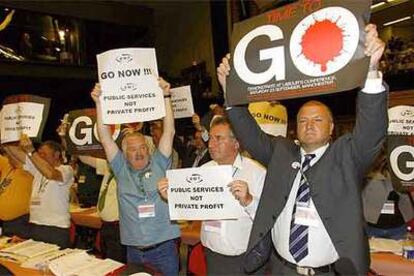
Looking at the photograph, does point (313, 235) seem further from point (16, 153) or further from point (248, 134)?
point (16, 153)

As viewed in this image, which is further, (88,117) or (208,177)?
(88,117)

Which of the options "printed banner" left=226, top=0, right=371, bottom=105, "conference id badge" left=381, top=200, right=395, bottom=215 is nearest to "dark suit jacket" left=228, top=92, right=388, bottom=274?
"printed banner" left=226, top=0, right=371, bottom=105

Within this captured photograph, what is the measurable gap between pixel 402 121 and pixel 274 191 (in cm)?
148

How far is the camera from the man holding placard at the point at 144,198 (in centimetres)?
273

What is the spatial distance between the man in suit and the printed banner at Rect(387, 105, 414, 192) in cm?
112

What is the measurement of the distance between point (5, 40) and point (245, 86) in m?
7.18

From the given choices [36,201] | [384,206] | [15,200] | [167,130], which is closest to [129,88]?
[167,130]

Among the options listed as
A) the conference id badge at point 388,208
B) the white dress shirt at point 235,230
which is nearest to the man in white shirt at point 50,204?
the white dress shirt at point 235,230

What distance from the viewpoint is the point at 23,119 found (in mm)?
3436

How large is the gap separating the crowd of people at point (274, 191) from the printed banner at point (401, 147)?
0.40 meters

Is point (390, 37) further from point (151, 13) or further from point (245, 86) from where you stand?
point (151, 13)

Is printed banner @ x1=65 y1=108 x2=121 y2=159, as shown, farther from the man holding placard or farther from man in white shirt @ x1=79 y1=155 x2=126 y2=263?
the man holding placard

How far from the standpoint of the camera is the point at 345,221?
2008mm

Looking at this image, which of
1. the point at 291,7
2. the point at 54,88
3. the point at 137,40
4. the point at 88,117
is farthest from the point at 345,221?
the point at 137,40
